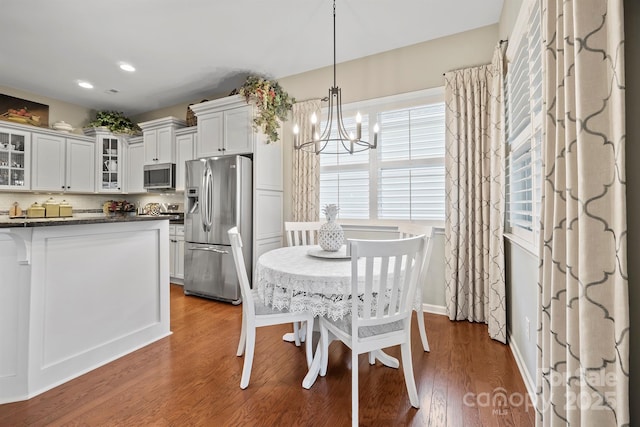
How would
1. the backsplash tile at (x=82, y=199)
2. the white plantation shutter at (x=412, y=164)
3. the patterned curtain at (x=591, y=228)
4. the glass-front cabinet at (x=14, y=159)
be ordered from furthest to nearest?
the backsplash tile at (x=82, y=199) < the glass-front cabinet at (x=14, y=159) < the white plantation shutter at (x=412, y=164) < the patterned curtain at (x=591, y=228)

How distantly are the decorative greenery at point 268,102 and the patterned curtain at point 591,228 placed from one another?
2989 mm

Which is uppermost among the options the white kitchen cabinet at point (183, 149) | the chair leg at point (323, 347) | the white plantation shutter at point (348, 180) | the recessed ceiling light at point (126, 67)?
the recessed ceiling light at point (126, 67)

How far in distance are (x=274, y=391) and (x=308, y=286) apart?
0.73 meters

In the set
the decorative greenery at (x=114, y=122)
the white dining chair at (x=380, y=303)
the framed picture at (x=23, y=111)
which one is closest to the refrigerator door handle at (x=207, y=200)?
the white dining chair at (x=380, y=303)

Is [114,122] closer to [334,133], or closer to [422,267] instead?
[334,133]

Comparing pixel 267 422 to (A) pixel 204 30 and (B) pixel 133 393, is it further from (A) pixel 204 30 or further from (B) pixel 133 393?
(A) pixel 204 30

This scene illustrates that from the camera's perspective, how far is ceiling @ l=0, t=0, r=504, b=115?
255 centimetres

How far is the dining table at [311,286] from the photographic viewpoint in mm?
1606

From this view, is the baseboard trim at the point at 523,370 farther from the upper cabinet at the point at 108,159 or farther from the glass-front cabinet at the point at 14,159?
the glass-front cabinet at the point at 14,159

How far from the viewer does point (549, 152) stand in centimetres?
103

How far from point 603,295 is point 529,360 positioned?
1386mm

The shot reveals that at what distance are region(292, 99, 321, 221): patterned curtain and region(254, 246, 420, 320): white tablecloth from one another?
169 centimetres

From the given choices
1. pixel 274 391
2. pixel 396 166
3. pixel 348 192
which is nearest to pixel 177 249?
pixel 348 192

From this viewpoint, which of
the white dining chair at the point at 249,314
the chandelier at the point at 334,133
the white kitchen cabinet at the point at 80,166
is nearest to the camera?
the white dining chair at the point at 249,314
